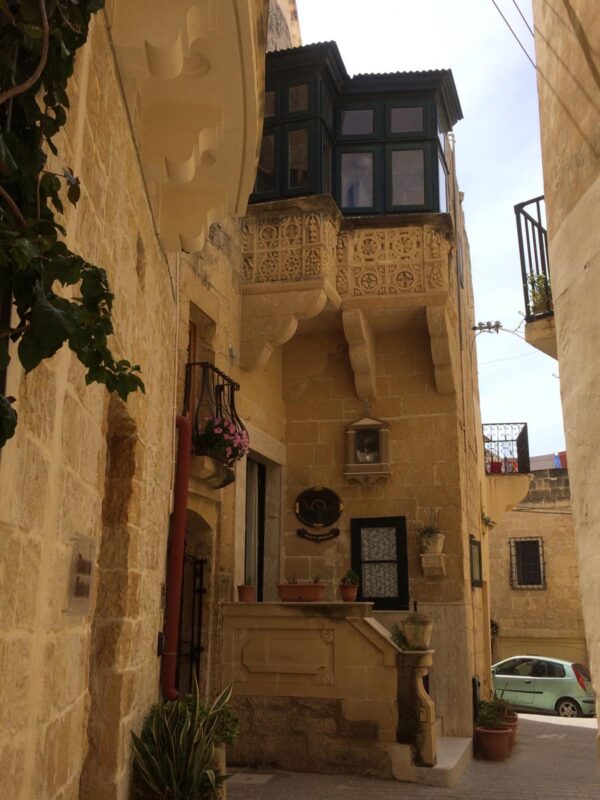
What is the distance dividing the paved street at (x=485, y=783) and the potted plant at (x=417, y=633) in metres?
1.35

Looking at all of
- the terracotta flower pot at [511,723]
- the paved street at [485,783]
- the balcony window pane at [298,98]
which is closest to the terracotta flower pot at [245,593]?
the paved street at [485,783]

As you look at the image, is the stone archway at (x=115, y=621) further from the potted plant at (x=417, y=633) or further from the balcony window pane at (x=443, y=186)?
the balcony window pane at (x=443, y=186)

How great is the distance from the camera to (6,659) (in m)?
2.21

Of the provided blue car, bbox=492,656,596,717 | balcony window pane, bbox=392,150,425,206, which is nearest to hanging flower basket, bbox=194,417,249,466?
balcony window pane, bbox=392,150,425,206

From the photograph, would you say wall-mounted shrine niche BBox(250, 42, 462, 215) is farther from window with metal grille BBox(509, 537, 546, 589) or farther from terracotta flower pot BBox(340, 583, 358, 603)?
window with metal grille BBox(509, 537, 546, 589)

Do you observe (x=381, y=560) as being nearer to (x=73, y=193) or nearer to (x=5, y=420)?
(x=73, y=193)

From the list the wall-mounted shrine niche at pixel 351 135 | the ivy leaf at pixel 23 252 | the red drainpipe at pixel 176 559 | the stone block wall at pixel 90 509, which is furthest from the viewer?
the wall-mounted shrine niche at pixel 351 135

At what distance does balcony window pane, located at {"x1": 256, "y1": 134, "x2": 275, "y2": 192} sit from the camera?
1086cm

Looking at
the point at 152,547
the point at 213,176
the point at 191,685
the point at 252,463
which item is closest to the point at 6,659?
the point at 152,547

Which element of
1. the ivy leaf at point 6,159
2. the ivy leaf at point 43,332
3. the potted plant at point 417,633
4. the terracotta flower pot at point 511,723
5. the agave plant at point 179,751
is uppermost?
the ivy leaf at point 6,159

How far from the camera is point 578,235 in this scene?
3775mm

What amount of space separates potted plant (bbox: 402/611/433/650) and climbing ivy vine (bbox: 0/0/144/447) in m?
6.91

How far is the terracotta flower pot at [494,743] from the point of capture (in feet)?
32.6

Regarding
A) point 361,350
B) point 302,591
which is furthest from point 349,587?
point 361,350
